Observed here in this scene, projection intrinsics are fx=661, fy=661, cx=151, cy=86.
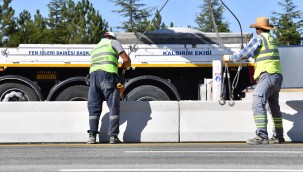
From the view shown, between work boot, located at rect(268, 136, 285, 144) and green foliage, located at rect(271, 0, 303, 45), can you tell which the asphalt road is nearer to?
work boot, located at rect(268, 136, 285, 144)

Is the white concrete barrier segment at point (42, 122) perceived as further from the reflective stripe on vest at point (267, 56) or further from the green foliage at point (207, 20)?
the green foliage at point (207, 20)

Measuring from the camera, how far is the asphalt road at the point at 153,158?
7184 mm

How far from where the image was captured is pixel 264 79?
33.9ft

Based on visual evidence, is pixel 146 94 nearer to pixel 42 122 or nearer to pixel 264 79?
pixel 42 122

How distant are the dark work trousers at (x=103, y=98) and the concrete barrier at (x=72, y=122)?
39 cm

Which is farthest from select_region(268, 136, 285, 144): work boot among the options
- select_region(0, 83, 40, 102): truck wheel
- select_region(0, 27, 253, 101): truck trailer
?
select_region(0, 83, 40, 102): truck wheel

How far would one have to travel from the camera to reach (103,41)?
1105 cm

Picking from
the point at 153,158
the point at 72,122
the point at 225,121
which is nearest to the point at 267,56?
the point at 225,121

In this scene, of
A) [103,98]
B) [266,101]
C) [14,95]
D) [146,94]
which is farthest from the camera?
[14,95]

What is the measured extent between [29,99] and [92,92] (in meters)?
3.98

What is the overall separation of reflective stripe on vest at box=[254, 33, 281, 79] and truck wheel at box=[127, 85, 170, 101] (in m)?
4.03

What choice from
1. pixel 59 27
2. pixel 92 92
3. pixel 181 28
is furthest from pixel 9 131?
pixel 59 27

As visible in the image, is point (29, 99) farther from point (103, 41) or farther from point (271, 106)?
point (271, 106)

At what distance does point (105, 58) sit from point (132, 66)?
3393 mm
